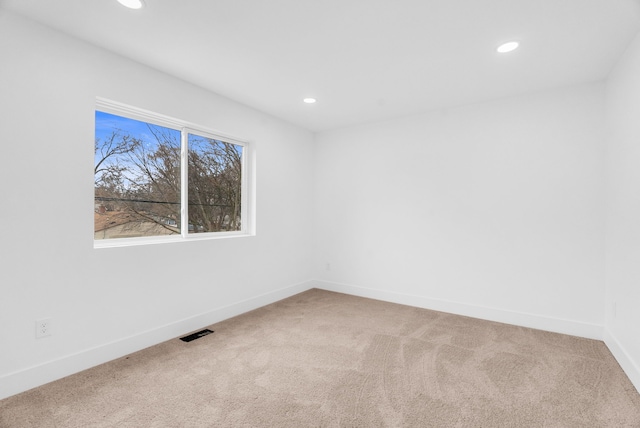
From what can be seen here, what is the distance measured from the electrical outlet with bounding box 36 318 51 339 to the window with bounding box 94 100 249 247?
2.07 feet

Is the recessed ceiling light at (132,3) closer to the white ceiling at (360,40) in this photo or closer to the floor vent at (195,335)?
the white ceiling at (360,40)

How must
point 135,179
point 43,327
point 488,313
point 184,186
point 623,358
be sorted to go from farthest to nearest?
point 488,313 → point 184,186 → point 135,179 → point 623,358 → point 43,327

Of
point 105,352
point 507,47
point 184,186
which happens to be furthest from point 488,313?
point 105,352

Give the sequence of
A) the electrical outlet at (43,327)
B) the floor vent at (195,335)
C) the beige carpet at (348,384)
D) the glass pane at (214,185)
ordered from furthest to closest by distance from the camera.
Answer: the glass pane at (214,185)
the floor vent at (195,335)
the electrical outlet at (43,327)
the beige carpet at (348,384)

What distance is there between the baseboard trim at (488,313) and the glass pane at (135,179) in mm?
2592

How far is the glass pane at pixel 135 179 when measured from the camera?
255 cm

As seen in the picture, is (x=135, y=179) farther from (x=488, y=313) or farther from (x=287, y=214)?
(x=488, y=313)

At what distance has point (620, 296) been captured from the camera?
2.48 metres

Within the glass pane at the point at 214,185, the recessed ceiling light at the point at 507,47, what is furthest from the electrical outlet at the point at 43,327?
the recessed ceiling light at the point at 507,47

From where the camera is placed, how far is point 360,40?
2.24m

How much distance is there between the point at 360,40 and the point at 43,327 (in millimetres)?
2989

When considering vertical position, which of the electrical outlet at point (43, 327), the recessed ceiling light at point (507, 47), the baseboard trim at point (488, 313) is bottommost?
the baseboard trim at point (488, 313)

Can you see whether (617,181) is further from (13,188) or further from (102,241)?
(13,188)

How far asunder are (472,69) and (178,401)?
3.38 m
